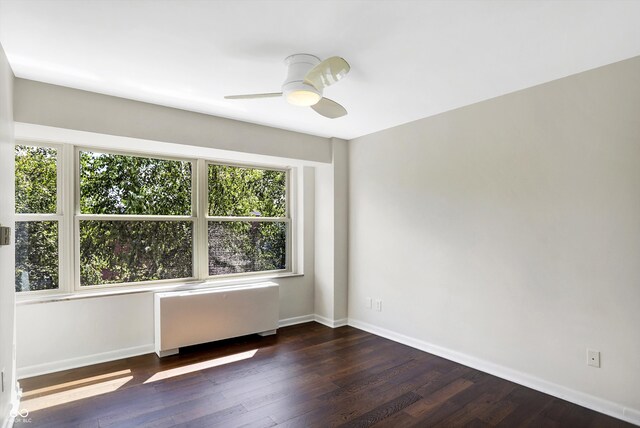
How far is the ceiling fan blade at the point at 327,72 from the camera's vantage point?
6.13ft

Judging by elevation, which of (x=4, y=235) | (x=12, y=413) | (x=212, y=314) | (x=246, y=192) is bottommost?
(x=12, y=413)

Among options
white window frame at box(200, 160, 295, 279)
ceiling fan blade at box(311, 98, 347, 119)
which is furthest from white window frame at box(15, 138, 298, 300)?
ceiling fan blade at box(311, 98, 347, 119)

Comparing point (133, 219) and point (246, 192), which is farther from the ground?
point (246, 192)

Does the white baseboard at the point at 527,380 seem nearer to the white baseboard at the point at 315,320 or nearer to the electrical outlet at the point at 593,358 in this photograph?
the electrical outlet at the point at 593,358

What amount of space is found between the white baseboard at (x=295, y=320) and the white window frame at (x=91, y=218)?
1.86 feet

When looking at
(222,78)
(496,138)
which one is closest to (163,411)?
(222,78)

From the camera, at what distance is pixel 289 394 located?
267 cm

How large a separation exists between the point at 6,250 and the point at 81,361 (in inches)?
56.8

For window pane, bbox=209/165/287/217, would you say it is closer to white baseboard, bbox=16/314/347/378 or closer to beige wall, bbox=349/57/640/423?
beige wall, bbox=349/57/640/423

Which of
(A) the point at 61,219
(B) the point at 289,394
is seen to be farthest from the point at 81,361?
(B) the point at 289,394

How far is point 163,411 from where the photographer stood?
7.92 ft

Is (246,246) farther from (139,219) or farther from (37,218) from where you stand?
(37,218)

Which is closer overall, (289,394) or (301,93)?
(301,93)

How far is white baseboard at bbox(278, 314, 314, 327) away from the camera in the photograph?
440cm
